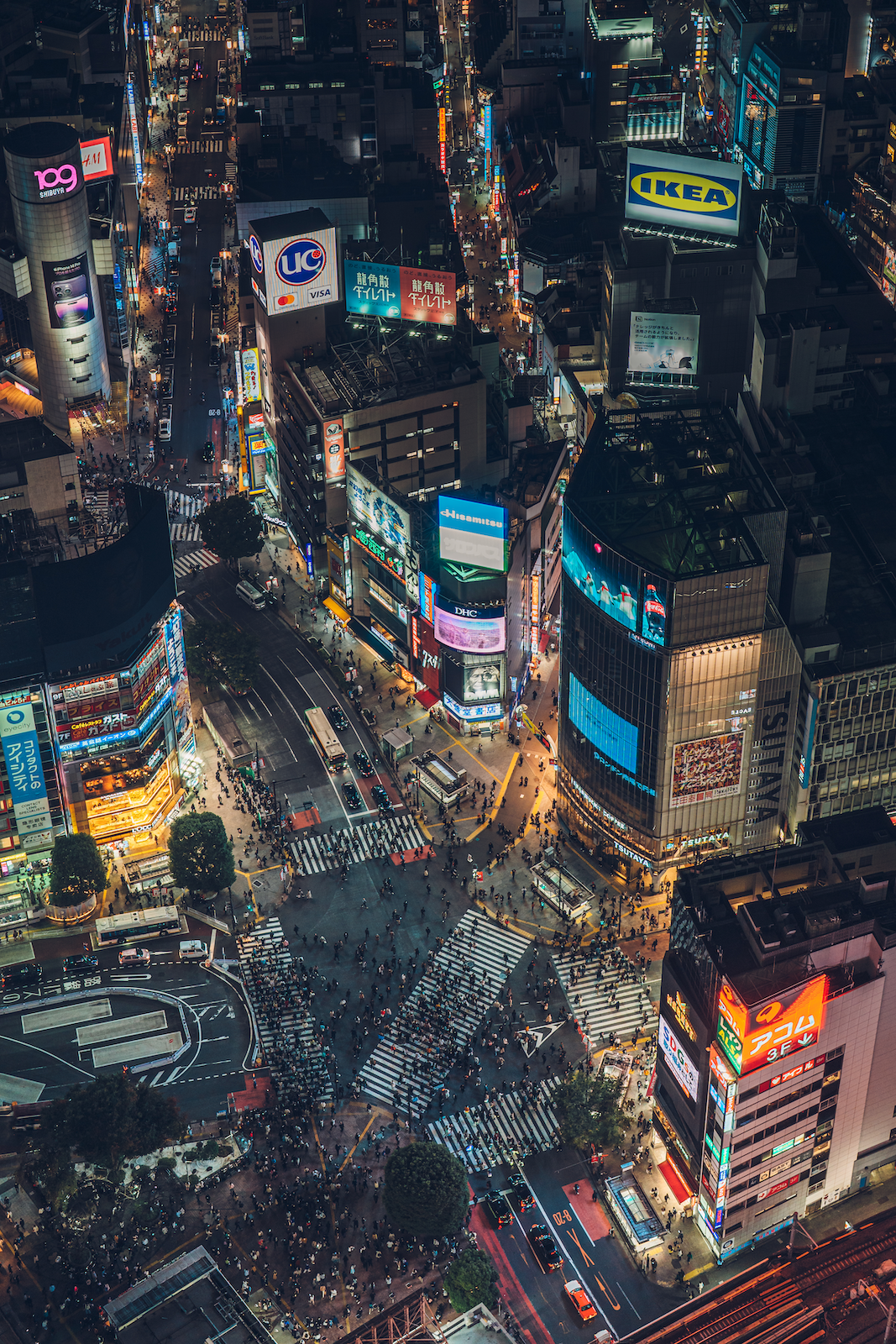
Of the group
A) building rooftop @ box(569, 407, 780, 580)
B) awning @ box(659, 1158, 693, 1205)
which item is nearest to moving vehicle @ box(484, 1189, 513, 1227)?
awning @ box(659, 1158, 693, 1205)

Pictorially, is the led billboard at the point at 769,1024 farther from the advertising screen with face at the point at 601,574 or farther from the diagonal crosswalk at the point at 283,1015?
the advertising screen with face at the point at 601,574

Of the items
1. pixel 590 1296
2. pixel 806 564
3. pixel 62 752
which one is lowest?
pixel 590 1296

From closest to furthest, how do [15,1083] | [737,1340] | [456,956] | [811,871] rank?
[737,1340], [811,871], [15,1083], [456,956]

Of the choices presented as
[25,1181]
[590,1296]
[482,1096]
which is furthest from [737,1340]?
[25,1181]

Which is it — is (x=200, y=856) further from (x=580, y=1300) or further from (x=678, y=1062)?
(x=580, y=1300)

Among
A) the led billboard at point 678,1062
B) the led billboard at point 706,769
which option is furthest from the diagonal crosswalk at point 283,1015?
the led billboard at point 706,769

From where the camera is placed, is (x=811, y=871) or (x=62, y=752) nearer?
(x=811, y=871)

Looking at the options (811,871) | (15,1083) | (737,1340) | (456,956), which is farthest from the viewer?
(456,956)

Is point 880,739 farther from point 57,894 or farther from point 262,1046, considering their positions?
point 57,894
